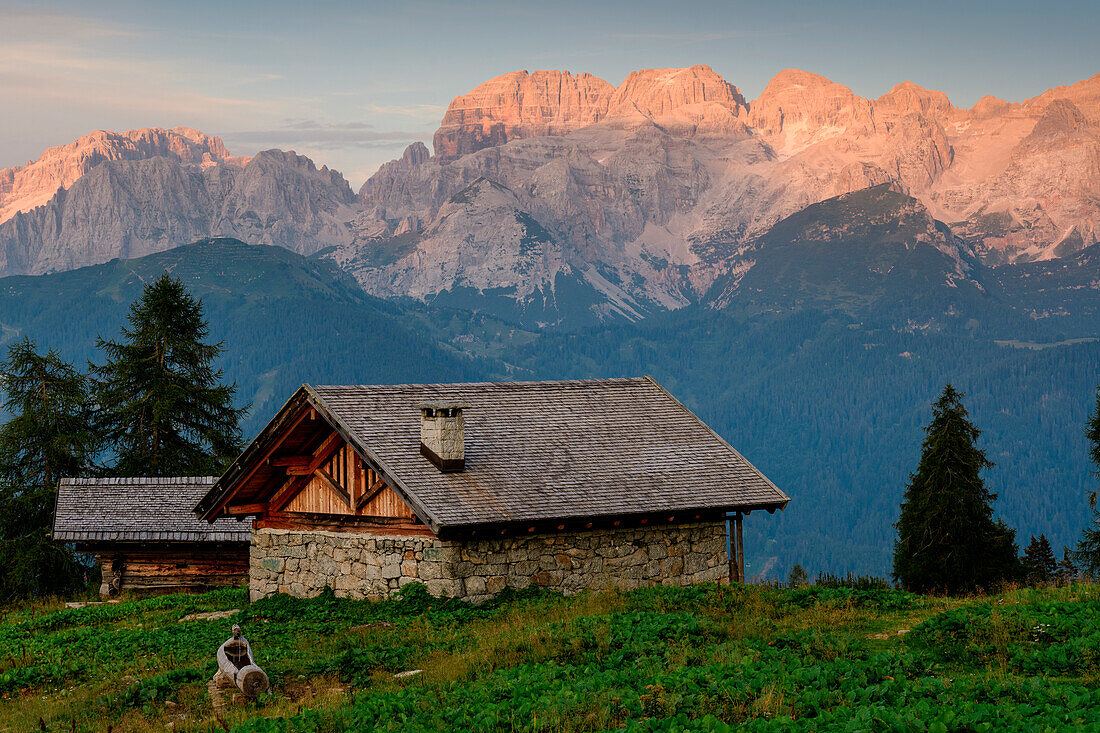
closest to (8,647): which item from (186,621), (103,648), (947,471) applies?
(103,648)

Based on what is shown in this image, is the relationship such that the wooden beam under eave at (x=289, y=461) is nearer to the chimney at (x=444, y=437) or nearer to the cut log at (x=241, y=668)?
the chimney at (x=444, y=437)

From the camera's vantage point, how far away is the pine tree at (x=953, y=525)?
155ft

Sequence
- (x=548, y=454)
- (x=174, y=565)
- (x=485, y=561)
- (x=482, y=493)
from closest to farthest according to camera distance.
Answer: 1. (x=485, y=561)
2. (x=482, y=493)
3. (x=548, y=454)
4. (x=174, y=565)

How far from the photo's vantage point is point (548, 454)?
23.7 meters

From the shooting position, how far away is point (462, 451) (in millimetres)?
22141

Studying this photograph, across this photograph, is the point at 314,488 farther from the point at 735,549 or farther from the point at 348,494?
the point at 735,549

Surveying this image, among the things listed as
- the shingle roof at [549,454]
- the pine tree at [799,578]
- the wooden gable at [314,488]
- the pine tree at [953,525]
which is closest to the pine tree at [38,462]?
the wooden gable at [314,488]

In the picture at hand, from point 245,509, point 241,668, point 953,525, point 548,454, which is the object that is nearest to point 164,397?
point 245,509

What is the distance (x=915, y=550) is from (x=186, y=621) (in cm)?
3607

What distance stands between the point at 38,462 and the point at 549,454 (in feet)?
101

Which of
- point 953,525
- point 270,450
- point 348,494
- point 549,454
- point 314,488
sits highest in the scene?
point 270,450

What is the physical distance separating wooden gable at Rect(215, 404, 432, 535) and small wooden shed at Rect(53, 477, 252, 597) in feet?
20.9

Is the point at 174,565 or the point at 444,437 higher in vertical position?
the point at 444,437

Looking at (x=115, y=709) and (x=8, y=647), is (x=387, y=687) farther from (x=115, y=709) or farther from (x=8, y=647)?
(x=8, y=647)
